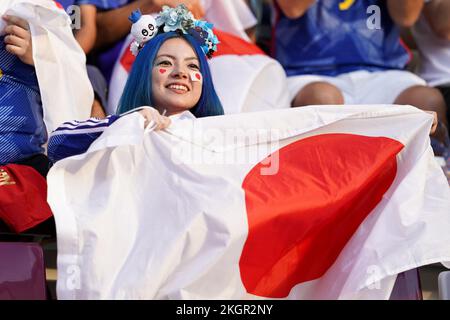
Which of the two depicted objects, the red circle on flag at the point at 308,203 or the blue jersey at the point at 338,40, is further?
the blue jersey at the point at 338,40

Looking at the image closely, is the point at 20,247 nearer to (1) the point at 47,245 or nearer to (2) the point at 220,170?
(1) the point at 47,245

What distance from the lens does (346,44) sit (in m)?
3.54

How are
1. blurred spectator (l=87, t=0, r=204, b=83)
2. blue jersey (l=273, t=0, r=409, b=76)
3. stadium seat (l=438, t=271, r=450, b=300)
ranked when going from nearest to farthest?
stadium seat (l=438, t=271, r=450, b=300), blurred spectator (l=87, t=0, r=204, b=83), blue jersey (l=273, t=0, r=409, b=76)

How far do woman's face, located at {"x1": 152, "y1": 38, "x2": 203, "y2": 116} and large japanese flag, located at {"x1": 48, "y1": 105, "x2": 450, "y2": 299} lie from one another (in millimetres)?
448

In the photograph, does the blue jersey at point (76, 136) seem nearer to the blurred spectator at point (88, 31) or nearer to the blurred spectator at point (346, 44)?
the blurred spectator at point (88, 31)

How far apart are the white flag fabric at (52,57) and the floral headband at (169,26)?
0.24 metres

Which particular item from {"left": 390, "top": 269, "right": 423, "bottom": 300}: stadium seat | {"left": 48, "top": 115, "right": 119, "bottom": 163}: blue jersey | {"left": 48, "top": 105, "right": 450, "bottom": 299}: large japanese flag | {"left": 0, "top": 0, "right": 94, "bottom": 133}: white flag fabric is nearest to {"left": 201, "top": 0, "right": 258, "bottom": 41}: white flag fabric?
{"left": 0, "top": 0, "right": 94, "bottom": 133}: white flag fabric

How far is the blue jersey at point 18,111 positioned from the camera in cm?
256

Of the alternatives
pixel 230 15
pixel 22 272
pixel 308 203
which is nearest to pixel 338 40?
pixel 230 15

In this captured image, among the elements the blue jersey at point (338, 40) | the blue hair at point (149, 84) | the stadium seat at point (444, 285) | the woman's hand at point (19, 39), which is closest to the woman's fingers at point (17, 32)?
the woman's hand at point (19, 39)

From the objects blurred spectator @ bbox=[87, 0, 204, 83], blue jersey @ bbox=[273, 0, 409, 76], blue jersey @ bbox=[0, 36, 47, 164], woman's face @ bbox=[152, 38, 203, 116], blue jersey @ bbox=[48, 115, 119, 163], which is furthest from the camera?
blue jersey @ bbox=[273, 0, 409, 76]

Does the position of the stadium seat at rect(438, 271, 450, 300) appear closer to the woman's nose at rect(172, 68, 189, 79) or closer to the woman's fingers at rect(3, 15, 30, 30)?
the woman's nose at rect(172, 68, 189, 79)

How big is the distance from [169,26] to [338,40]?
0.97 meters

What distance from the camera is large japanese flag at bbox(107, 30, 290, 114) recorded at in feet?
10.7
